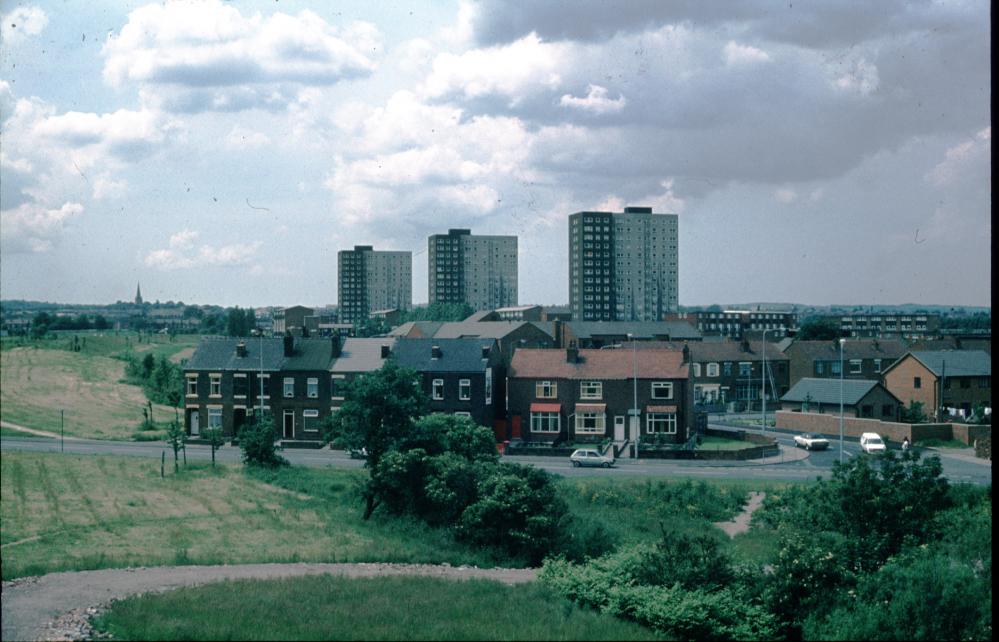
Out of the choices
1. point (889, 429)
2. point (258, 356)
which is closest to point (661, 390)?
point (889, 429)

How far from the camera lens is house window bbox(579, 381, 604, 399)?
2233 inches

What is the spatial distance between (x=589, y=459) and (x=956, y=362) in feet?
119

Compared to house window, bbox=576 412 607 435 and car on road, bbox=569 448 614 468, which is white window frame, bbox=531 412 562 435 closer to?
house window, bbox=576 412 607 435

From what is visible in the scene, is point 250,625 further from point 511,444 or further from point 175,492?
point 511,444

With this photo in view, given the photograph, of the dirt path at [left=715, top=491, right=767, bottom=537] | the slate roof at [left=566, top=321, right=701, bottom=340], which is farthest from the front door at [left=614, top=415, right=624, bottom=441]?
the slate roof at [left=566, top=321, right=701, bottom=340]

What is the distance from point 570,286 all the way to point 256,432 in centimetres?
12707

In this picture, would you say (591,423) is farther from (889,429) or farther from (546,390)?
(889,429)

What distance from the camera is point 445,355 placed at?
5650 centimetres

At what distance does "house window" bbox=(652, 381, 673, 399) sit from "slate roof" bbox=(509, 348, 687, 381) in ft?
1.27

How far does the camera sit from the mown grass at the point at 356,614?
1906 cm

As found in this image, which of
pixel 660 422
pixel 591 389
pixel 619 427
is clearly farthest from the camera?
pixel 591 389

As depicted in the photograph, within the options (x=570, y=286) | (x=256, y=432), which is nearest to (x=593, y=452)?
(x=256, y=432)

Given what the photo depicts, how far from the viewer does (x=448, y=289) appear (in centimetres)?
16862

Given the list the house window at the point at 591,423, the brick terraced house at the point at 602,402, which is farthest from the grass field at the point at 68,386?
the house window at the point at 591,423
